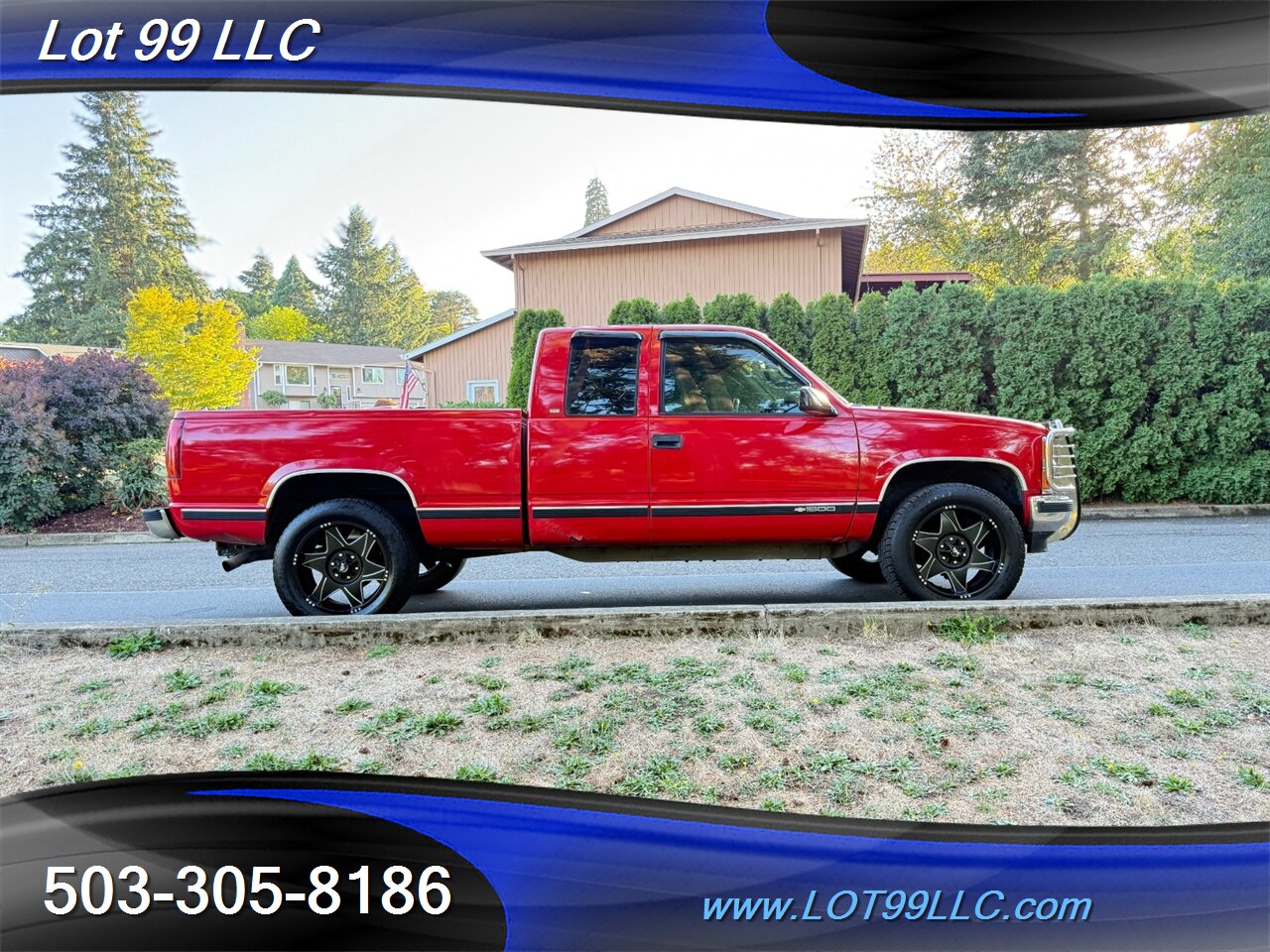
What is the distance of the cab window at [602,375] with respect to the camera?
446 centimetres

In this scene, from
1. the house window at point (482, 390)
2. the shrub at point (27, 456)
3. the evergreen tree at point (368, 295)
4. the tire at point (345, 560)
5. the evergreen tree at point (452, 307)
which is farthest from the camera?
the evergreen tree at point (452, 307)

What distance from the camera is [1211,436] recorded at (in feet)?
33.7

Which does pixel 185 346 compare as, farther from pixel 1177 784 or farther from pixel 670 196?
pixel 1177 784

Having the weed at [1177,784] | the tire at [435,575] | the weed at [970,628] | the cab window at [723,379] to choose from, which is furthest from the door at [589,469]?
the weed at [1177,784]

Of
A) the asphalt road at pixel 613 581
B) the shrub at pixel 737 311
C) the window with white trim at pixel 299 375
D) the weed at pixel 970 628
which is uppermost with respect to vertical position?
the window with white trim at pixel 299 375

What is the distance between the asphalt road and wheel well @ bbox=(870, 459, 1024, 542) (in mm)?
686

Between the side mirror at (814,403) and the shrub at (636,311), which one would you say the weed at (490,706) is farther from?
the shrub at (636,311)

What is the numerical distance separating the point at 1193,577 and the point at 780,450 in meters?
4.09

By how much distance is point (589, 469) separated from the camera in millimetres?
4336

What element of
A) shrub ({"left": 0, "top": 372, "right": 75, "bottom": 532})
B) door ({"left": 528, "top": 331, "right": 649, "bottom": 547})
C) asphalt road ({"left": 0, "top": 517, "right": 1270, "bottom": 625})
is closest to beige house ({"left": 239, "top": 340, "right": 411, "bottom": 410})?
shrub ({"left": 0, "top": 372, "right": 75, "bottom": 532})

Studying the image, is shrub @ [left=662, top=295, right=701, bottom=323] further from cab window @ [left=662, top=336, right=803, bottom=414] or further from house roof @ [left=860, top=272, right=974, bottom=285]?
cab window @ [left=662, top=336, right=803, bottom=414]

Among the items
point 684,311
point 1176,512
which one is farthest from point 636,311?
point 1176,512

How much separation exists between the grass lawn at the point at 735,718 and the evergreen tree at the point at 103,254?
46.7ft

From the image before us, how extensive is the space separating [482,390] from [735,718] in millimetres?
18632
